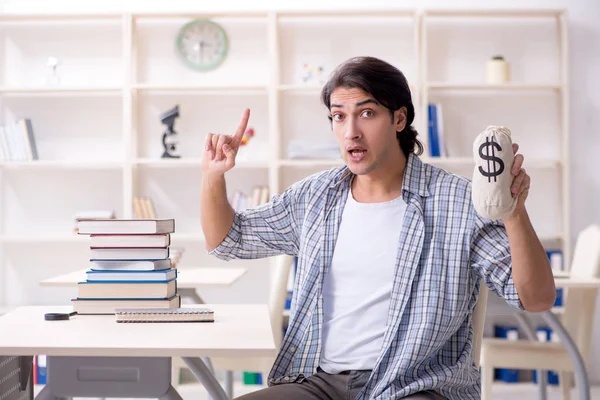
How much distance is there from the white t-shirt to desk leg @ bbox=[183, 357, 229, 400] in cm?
40

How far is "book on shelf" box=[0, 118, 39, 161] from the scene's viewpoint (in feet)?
14.7

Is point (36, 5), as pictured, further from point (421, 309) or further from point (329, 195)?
point (421, 309)

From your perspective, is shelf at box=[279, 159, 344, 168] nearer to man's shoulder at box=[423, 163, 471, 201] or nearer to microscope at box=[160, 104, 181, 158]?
microscope at box=[160, 104, 181, 158]

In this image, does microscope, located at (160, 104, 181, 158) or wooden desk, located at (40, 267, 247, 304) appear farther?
microscope, located at (160, 104, 181, 158)

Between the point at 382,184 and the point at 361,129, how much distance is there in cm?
14

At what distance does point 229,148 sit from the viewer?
1.78 m

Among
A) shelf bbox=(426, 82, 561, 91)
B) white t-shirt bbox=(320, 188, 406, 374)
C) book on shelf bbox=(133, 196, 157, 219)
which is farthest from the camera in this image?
book on shelf bbox=(133, 196, 157, 219)

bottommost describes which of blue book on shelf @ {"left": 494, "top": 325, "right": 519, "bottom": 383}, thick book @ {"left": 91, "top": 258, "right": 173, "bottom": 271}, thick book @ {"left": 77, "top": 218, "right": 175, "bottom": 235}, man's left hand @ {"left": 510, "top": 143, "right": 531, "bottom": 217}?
blue book on shelf @ {"left": 494, "top": 325, "right": 519, "bottom": 383}

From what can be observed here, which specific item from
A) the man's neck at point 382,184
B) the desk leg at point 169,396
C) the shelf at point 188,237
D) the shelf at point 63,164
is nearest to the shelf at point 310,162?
the shelf at point 188,237

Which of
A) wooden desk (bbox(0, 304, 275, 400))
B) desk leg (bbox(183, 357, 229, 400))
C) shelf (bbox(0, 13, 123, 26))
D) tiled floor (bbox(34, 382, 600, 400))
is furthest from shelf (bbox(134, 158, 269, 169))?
wooden desk (bbox(0, 304, 275, 400))

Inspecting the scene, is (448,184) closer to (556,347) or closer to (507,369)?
(556,347)

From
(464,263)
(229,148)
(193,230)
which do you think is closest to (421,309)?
(464,263)

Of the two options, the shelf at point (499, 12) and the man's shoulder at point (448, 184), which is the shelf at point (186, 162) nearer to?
the shelf at point (499, 12)

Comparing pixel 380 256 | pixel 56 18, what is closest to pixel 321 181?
pixel 380 256
